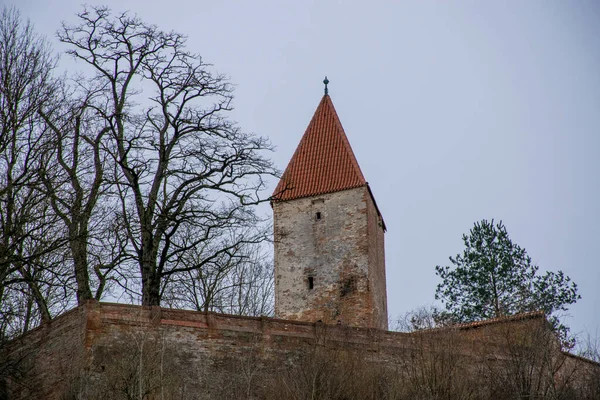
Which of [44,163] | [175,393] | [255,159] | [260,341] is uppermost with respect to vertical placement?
[255,159]

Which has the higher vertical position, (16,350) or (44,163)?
(44,163)

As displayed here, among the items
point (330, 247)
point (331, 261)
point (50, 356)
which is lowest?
point (50, 356)

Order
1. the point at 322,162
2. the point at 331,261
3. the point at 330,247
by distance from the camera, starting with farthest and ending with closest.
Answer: the point at 322,162
the point at 330,247
the point at 331,261

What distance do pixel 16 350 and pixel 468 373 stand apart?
11.7 m

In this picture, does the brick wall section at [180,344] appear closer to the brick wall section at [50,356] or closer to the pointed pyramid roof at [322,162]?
the brick wall section at [50,356]

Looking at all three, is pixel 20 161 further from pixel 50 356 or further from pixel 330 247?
pixel 330 247

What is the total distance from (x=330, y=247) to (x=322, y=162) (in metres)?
4.35

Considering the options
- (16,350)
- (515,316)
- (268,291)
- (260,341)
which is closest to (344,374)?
(260,341)

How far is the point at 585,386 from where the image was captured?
2677cm

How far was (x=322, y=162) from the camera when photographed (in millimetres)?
36969

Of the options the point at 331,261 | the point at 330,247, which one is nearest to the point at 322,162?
the point at 330,247

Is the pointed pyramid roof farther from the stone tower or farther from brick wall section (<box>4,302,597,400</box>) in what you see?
brick wall section (<box>4,302,597,400</box>)

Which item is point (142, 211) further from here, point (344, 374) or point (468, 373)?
point (468, 373)

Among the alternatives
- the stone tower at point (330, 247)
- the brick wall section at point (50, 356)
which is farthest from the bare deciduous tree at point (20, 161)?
the stone tower at point (330, 247)
